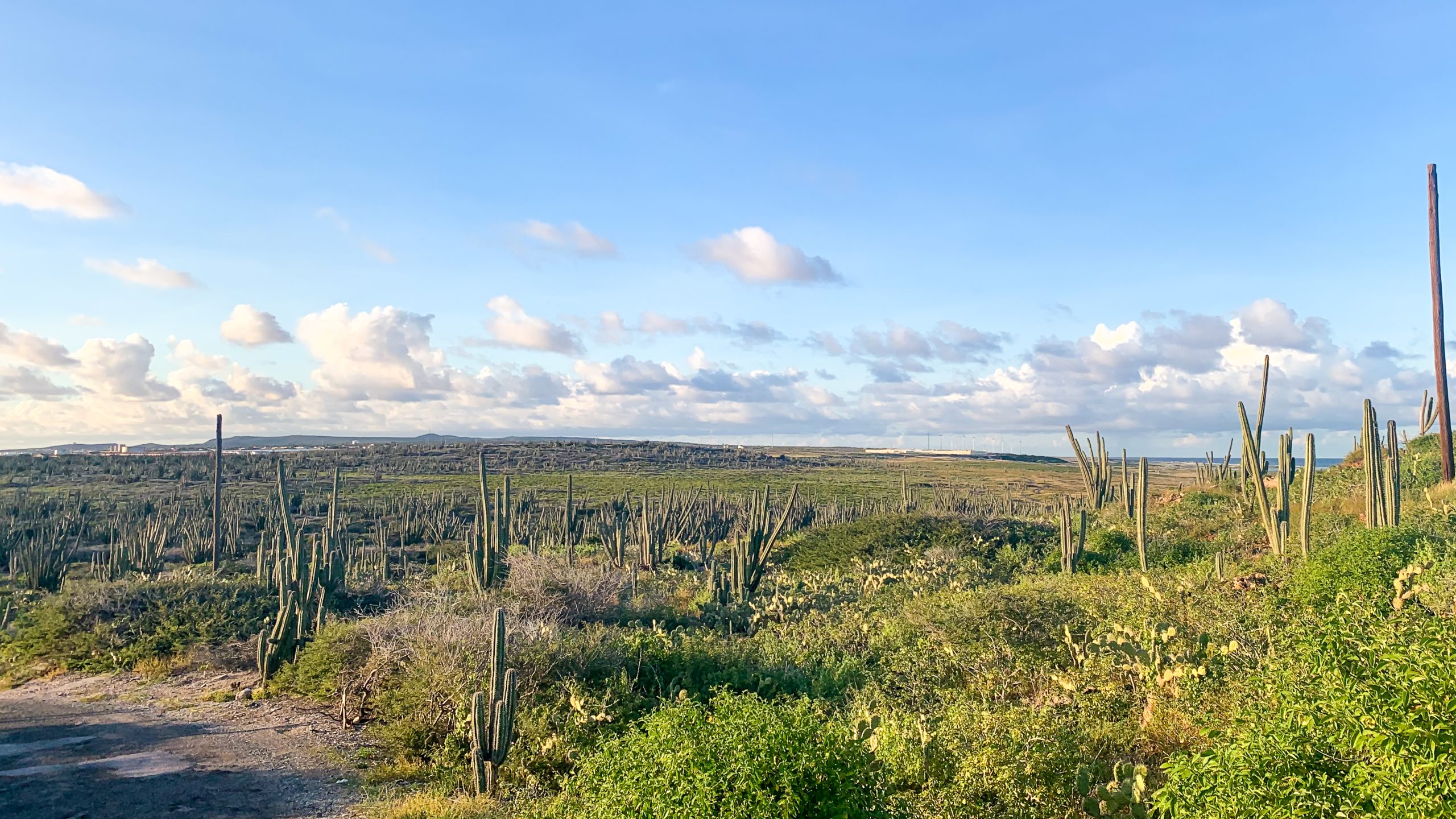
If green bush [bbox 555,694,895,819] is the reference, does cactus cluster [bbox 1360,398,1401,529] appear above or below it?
above

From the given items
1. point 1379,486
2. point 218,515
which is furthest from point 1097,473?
point 218,515

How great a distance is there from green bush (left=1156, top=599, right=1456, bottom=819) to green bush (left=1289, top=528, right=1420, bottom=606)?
18.6 feet

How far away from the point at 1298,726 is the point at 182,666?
17071 mm

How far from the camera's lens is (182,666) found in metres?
15.9

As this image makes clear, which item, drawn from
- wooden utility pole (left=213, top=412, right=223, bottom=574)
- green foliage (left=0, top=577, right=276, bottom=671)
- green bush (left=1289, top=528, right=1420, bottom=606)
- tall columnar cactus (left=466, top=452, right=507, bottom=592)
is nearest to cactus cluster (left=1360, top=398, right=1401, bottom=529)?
green bush (left=1289, top=528, right=1420, bottom=606)

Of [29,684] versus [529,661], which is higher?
[529,661]

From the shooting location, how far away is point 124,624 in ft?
55.3

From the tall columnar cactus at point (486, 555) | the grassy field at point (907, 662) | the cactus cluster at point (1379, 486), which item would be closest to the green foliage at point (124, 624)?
the grassy field at point (907, 662)

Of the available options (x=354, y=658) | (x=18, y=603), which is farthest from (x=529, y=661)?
(x=18, y=603)

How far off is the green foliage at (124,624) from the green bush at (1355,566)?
17.5 m

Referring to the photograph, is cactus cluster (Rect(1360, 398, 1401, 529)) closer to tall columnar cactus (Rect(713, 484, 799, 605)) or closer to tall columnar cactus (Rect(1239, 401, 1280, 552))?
tall columnar cactus (Rect(1239, 401, 1280, 552))

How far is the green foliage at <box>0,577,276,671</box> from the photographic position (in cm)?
1631

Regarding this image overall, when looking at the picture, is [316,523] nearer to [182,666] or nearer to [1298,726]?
[182,666]

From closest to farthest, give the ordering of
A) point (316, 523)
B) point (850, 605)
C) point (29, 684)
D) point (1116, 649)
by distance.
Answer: point (1116, 649) < point (29, 684) < point (850, 605) < point (316, 523)
